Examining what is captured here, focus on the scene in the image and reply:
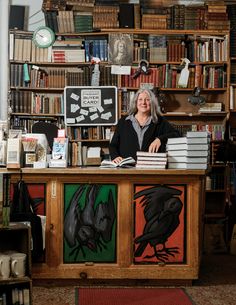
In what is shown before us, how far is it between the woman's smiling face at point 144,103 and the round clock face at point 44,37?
2.35 m

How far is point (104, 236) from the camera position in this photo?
11.7 feet

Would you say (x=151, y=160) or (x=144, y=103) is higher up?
(x=144, y=103)

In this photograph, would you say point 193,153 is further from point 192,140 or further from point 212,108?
point 212,108

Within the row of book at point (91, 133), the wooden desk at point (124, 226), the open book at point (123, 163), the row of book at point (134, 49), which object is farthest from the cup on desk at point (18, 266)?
the row of book at point (134, 49)

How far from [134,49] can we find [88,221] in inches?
122

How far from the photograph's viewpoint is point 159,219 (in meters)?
3.59

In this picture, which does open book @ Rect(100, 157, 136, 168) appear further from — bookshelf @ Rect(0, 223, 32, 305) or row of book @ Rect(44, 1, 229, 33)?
row of book @ Rect(44, 1, 229, 33)

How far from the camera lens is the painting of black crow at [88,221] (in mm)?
3559

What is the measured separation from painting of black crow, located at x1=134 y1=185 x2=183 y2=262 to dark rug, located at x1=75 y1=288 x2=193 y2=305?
0.24m

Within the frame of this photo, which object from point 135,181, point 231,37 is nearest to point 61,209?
point 135,181

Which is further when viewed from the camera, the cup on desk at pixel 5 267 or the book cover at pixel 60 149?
the book cover at pixel 60 149

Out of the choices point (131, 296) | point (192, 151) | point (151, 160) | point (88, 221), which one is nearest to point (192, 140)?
point (192, 151)

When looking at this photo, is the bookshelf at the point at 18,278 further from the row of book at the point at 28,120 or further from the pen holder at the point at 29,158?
the row of book at the point at 28,120

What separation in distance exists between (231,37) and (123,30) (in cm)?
131
